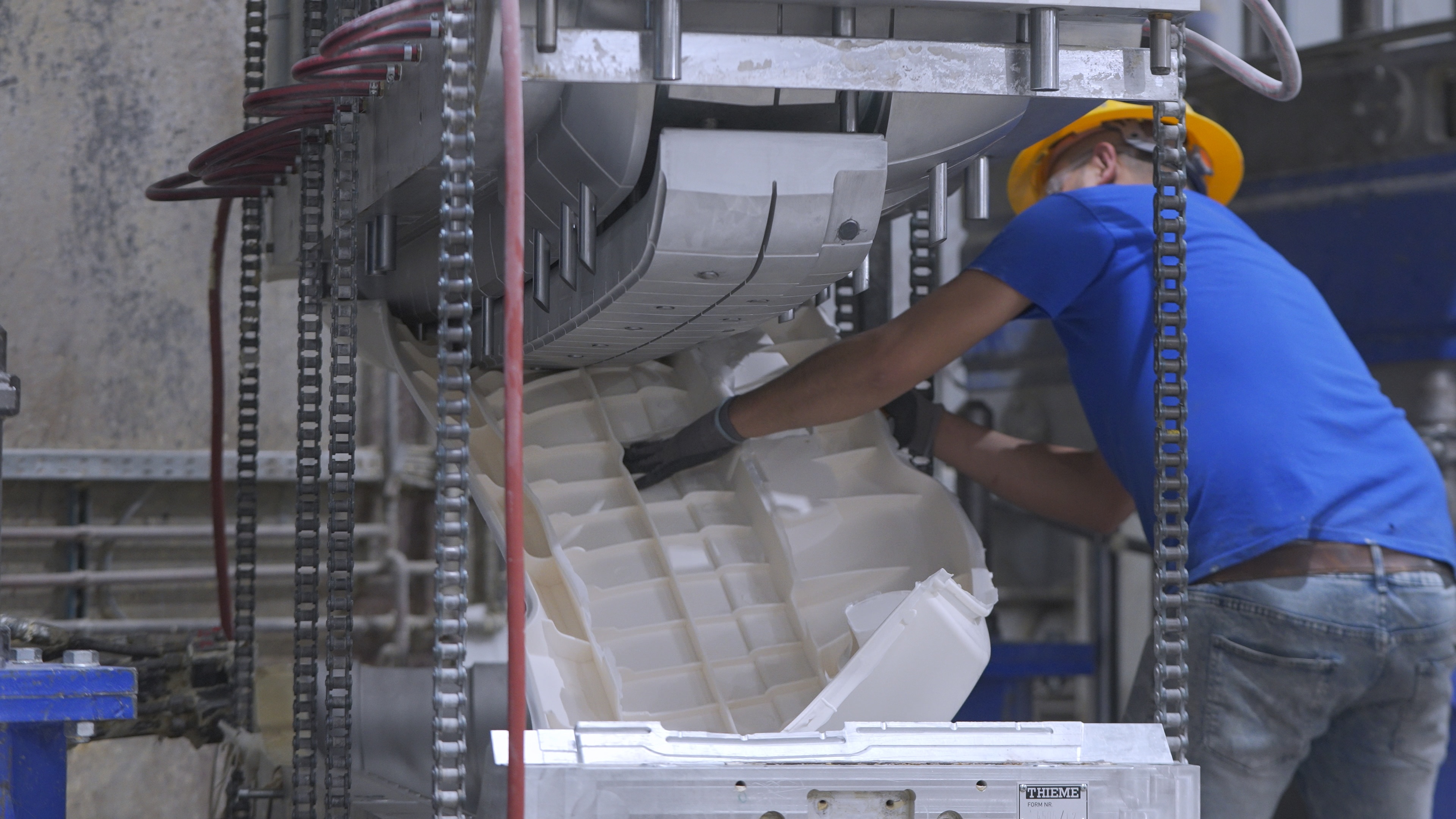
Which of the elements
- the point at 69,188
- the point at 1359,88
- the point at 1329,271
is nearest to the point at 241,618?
the point at 69,188

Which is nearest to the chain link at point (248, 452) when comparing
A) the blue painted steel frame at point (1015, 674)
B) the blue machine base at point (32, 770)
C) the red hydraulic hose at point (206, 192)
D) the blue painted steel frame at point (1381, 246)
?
the red hydraulic hose at point (206, 192)

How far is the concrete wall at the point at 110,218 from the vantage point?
388cm

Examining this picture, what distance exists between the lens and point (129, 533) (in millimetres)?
3912

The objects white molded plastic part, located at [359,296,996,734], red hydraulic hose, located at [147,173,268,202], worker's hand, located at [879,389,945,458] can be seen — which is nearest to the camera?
white molded plastic part, located at [359,296,996,734]

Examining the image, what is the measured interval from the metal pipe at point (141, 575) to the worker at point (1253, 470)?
1933 millimetres

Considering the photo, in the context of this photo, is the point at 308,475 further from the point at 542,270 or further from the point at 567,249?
the point at 567,249

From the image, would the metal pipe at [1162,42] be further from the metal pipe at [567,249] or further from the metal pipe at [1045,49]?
the metal pipe at [567,249]

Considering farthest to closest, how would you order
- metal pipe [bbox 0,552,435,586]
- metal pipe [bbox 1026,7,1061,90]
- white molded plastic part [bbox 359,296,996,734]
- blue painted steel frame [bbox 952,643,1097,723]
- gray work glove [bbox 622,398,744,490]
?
1. metal pipe [bbox 0,552,435,586]
2. blue painted steel frame [bbox 952,643,1097,723]
3. gray work glove [bbox 622,398,744,490]
4. white molded plastic part [bbox 359,296,996,734]
5. metal pipe [bbox 1026,7,1061,90]

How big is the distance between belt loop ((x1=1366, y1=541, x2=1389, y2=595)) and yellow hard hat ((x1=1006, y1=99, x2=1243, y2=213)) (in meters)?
0.94

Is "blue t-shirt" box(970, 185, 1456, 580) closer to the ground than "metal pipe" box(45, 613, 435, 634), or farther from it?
farther from it

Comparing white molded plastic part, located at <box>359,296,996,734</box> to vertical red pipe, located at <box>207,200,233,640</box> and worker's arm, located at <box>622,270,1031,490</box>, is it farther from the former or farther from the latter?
vertical red pipe, located at <box>207,200,233,640</box>

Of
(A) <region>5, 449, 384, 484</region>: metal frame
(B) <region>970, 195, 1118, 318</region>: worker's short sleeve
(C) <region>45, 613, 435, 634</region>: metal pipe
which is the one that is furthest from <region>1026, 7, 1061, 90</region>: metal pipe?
(A) <region>5, 449, 384, 484</region>: metal frame

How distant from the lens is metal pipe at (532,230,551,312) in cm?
213

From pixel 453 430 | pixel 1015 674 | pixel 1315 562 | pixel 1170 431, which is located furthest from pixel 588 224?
pixel 1015 674
